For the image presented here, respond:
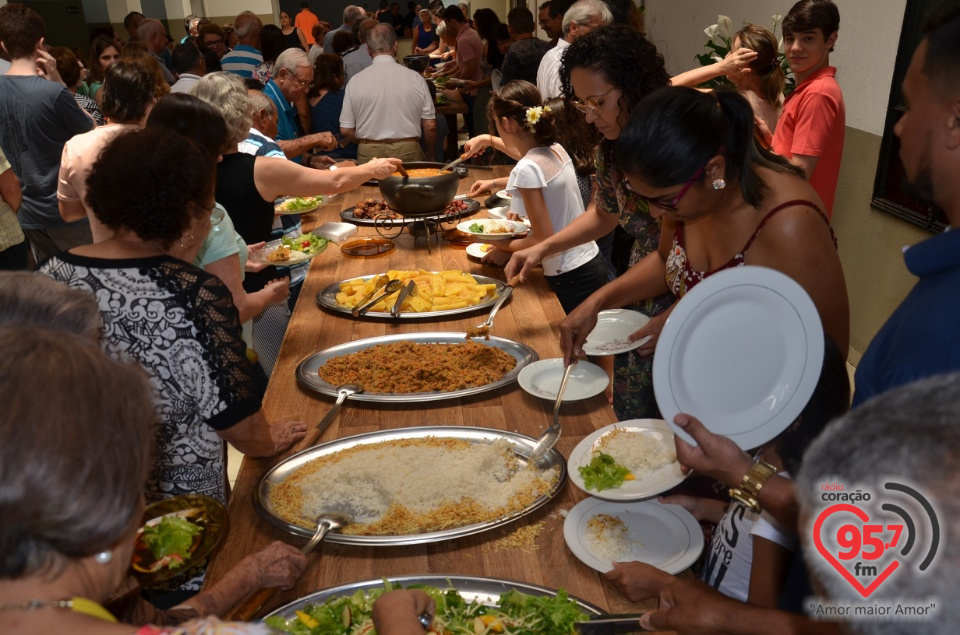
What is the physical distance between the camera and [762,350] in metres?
1.38

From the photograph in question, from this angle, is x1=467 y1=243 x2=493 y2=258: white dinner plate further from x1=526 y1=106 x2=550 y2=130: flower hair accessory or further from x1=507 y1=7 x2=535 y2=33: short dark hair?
x1=507 y1=7 x2=535 y2=33: short dark hair

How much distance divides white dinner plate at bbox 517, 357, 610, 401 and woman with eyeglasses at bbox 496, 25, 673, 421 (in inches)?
8.2

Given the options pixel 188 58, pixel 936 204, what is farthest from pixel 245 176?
pixel 188 58

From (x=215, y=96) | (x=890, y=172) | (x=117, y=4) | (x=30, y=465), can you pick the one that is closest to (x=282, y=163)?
(x=215, y=96)

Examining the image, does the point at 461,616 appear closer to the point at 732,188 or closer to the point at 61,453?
the point at 61,453

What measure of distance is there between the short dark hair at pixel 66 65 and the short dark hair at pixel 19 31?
5.23ft

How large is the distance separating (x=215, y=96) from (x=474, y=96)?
637 cm

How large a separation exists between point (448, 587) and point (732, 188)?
3.50ft

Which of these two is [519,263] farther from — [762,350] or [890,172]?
[890,172]

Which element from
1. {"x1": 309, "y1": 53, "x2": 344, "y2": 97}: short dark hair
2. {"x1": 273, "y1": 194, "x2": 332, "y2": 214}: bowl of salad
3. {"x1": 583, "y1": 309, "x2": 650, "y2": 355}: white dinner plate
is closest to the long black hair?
{"x1": 583, "y1": 309, "x2": 650, "y2": 355}: white dinner plate

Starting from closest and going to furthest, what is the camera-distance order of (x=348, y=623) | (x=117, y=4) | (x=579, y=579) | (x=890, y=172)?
(x=348, y=623), (x=579, y=579), (x=890, y=172), (x=117, y=4)

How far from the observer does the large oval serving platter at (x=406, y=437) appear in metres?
1.40

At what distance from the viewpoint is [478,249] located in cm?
313

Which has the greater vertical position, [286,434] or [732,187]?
[732,187]
